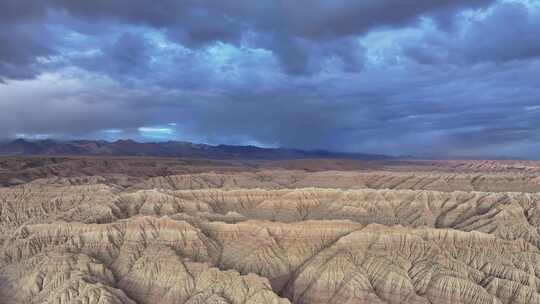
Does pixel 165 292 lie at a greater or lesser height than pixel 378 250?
lesser

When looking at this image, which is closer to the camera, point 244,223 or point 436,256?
point 436,256

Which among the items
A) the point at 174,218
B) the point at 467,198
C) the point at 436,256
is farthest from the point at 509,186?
the point at 174,218

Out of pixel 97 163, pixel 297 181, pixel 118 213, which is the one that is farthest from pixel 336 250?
pixel 97 163

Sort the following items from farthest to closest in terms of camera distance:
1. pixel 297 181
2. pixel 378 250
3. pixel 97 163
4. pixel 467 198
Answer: pixel 97 163 < pixel 297 181 < pixel 467 198 < pixel 378 250

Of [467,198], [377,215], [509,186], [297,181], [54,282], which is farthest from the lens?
[297,181]

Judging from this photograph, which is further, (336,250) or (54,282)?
(336,250)

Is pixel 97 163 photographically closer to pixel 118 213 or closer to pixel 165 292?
pixel 118 213

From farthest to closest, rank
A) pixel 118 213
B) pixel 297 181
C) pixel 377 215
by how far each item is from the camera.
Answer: pixel 297 181 < pixel 377 215 < pixel 118 213

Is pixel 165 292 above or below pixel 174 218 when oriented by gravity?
below

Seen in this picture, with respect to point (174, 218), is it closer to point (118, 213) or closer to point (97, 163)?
point (118, 213)
